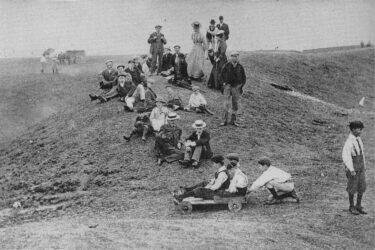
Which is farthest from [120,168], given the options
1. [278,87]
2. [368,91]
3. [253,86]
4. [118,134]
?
[368,91]

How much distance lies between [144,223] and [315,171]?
6401 mm

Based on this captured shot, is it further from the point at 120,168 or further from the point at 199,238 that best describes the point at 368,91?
the point at 199,238

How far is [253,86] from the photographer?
24047mm

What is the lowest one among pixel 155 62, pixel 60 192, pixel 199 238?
pixel 60 192

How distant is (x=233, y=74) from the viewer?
15609 mm

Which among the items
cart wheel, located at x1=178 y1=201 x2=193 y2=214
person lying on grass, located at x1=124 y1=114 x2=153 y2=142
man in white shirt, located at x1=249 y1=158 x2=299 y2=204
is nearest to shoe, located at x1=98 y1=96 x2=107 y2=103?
person lying on grass, located at x1=124 y1=114 x2=153 y2=142

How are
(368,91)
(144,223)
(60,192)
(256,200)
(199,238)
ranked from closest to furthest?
(199,238), (144,223), (256,200), (60,192), (368,91)

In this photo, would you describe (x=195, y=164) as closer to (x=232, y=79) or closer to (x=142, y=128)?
(x=142, y=128)

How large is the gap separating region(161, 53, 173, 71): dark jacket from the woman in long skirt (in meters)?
0.86

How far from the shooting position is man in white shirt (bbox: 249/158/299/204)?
392 inches

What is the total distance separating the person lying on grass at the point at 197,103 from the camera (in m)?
17.4

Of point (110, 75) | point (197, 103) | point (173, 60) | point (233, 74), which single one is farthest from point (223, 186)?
point (173, 60)

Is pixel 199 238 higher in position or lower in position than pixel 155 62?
lower

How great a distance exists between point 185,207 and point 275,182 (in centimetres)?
198
